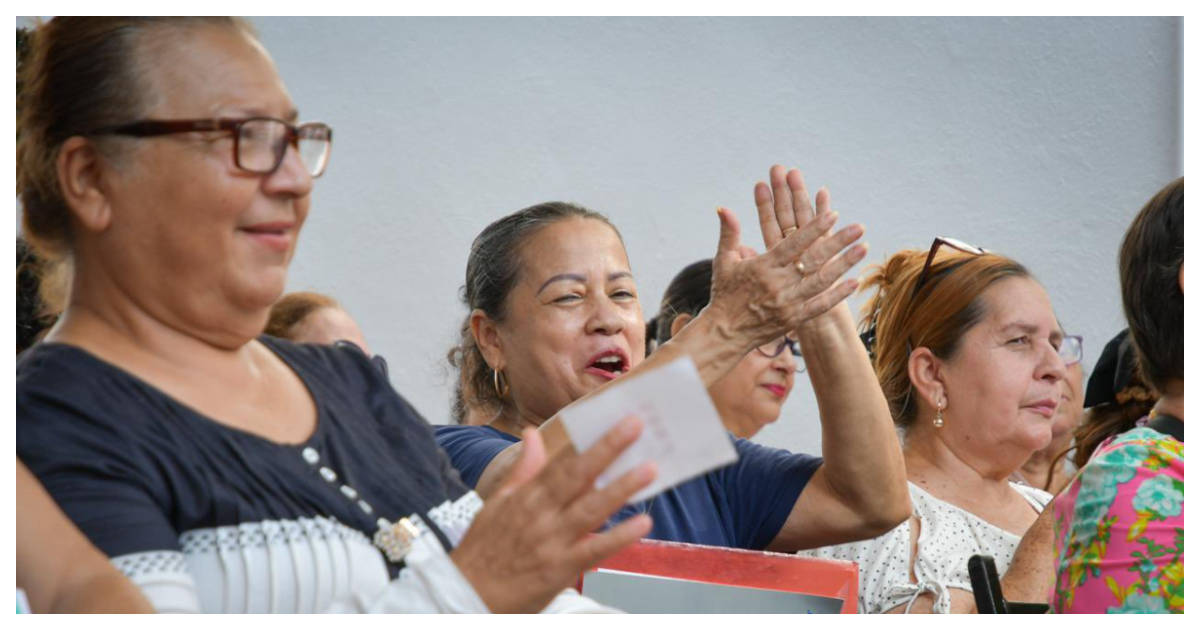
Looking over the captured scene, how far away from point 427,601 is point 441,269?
214 cm

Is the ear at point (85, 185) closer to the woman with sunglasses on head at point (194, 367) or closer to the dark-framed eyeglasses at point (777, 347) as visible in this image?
the woman with sunglasses on head at point (194, 367)

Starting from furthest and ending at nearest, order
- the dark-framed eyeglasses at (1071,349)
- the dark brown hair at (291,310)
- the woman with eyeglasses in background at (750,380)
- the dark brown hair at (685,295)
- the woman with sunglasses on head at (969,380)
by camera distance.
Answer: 1. the dark brown hair at (685,295)
2. the woman with eyeglasses in background at (750,380)
3. the dark-framed eyeglasses at (1071,349)
4. the dark brown hair at (291,310)
5. the woman with sunglasses on head at (969,380)

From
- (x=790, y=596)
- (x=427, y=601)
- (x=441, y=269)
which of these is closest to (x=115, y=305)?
(x=427, y=601)

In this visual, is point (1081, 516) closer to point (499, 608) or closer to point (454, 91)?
point (499, 608)

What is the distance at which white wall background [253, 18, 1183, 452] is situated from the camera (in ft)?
9.36

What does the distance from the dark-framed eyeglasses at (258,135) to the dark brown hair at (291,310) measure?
1505 millimetres

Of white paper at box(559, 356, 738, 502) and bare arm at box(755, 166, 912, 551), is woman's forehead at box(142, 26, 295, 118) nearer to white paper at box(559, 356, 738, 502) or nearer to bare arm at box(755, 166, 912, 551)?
white paper at box(559, 356, 738, 502)

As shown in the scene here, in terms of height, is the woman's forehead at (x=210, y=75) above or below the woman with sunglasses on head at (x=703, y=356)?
above

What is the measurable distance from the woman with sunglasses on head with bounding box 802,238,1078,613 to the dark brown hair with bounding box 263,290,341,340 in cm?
128

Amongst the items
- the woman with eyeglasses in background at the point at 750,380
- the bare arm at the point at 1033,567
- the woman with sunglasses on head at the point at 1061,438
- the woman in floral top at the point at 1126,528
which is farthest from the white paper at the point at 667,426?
the woman with sunglasses on head at the point at 1061,438

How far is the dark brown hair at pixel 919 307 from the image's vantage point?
2.87 meters

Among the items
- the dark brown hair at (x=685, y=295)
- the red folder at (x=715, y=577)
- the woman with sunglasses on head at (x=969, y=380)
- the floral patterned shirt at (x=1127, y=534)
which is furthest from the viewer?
the dark brown hair at (x=685, y=295)

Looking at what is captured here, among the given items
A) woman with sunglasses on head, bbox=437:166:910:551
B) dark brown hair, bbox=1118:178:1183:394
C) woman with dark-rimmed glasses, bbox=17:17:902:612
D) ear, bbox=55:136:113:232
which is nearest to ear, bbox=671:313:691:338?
woman with sunglasses on head, bbox=437:166:910:551

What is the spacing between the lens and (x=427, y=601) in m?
1.17
